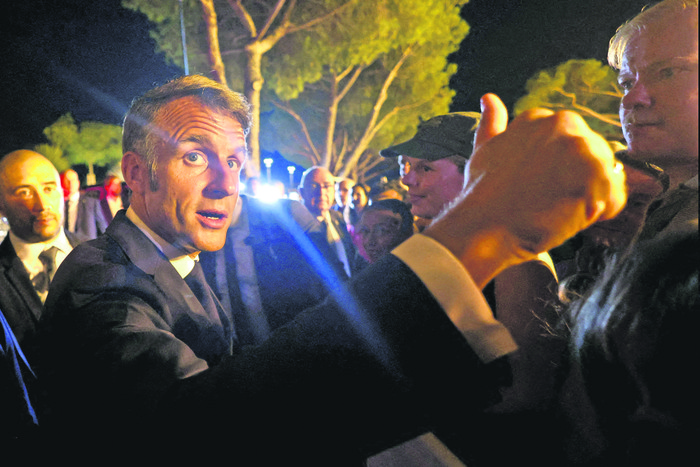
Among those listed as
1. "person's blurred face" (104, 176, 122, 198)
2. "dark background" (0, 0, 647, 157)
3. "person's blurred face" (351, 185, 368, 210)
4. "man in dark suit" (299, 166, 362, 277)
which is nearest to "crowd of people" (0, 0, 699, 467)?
"dark background" (0, 0, 647, 157)

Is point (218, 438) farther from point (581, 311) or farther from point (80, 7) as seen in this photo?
point (80, 7)

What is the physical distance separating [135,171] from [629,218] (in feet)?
4.08

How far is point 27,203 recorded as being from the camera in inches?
112

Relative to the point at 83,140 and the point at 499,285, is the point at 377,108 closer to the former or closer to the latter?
the point at 499,285

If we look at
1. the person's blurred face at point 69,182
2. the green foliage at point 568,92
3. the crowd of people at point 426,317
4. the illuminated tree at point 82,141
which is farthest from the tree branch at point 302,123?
the crowd of people at point 426,317

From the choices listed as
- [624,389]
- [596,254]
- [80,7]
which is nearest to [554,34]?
[596,254]

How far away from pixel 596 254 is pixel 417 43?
17.4 m

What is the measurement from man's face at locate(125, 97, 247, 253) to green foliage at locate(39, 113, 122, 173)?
3101cm

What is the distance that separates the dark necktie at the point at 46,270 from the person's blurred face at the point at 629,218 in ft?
10.5

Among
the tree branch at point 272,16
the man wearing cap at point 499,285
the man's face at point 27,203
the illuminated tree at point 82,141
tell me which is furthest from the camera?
the illuminated tree at point 82,141

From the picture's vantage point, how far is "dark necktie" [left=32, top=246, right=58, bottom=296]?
2.77m

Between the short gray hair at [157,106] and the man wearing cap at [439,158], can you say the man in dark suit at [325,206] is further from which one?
the short gray hair at [157,106]

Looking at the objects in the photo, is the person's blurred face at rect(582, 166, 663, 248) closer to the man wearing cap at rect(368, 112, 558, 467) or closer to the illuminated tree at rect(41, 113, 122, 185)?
the man wearing cap at rect(368, 112, 558, 467)

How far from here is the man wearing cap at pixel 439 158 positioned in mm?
2697
